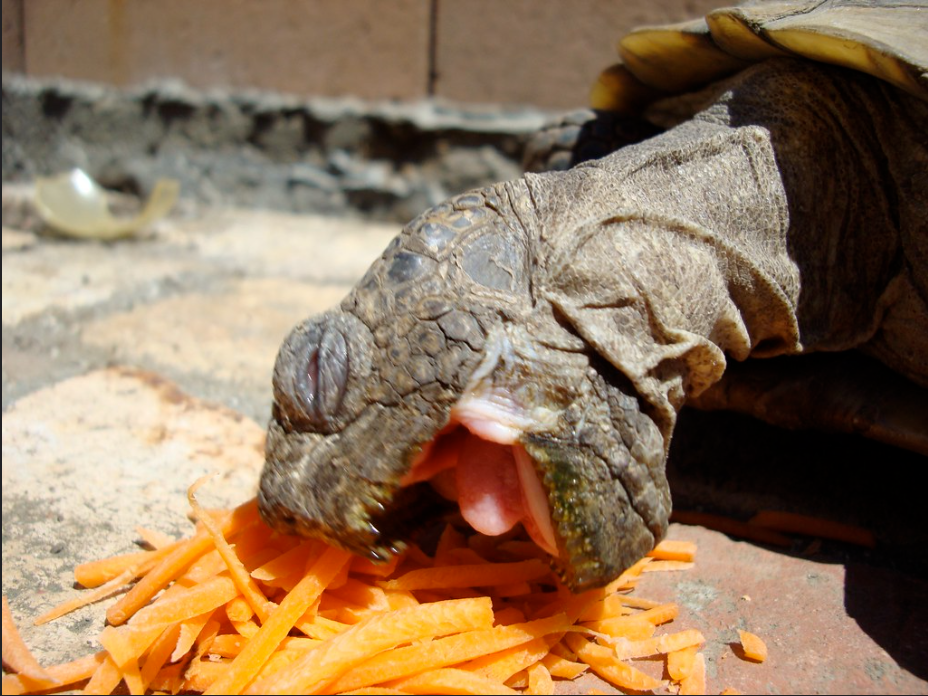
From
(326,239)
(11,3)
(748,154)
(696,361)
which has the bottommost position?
(326,239)

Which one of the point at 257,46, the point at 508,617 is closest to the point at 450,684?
the point at 508,617

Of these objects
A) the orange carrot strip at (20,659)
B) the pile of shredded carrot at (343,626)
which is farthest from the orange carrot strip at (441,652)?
the orange carrot strip at (20,659)

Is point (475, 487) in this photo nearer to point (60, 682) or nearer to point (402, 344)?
point (402, 344)

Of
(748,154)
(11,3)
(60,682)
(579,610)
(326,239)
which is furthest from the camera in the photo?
(326,239)

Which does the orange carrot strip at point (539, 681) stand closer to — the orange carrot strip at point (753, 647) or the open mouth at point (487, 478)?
the open mouth at point (487, 478)

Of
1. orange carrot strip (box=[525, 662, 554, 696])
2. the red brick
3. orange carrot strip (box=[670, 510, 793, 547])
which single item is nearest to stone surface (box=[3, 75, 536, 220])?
the red brick

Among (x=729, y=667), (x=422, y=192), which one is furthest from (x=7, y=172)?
(x=729, y=667)

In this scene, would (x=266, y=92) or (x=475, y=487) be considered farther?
(x=266, y=92)
